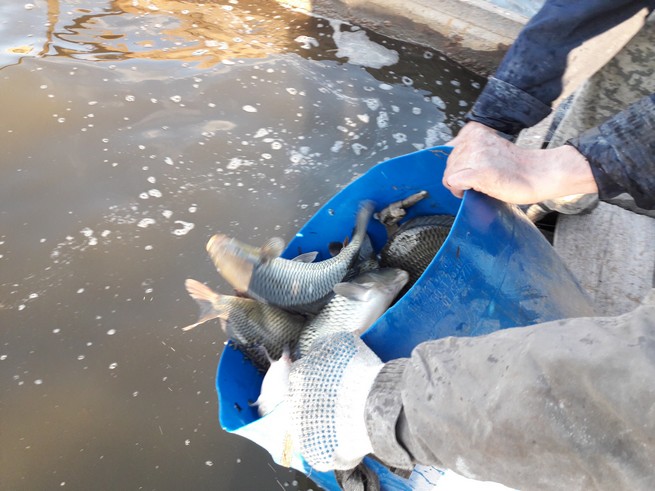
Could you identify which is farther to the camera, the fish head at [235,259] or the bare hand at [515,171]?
the fish head at [235,259]

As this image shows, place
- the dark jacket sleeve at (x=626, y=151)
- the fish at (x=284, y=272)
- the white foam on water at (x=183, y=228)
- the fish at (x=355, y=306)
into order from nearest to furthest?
1. the dark jacket sleeve at (x=626, y=151)
2. the fish at (x=355, y=306)
3. the fish at (x=284, y=272)
4. the white foam on water at (x=183, y=228)

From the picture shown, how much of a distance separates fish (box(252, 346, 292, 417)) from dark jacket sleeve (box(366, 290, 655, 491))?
0.56 metres

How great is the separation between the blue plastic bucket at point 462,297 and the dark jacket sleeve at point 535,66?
346 millimetres

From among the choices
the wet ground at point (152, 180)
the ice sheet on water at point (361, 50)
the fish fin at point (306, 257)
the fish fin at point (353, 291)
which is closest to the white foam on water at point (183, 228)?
the wet ground at point (152, 180)

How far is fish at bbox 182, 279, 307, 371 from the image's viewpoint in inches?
80.4

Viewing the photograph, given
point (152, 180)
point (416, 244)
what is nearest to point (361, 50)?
point (152, 180)

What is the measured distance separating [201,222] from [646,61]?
2372 mm

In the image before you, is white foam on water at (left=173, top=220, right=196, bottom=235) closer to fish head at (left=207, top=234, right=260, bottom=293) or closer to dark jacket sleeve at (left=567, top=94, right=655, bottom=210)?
fish head at (left=207, top=234, right=260, bottom=293)

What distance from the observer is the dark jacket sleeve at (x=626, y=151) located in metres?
1.71

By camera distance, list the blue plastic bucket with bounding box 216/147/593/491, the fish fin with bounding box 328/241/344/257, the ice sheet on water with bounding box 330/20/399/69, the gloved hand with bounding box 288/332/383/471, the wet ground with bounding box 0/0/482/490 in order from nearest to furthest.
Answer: the gloved hand with bounding box 288/332/383/471 → the blue plastic bucket with bounding box 216/147/593/491 → the fish fin with bounding box 328/241/344/257 → the wet ground with bounding box 0/0/482/490 → the ice sheet on water with bounding box 330/20/399/69

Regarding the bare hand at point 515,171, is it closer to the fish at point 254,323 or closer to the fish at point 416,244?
the fish at point 416,244

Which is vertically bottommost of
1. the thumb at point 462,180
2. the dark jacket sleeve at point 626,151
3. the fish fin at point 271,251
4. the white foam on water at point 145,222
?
the white foam on water at point 145,222

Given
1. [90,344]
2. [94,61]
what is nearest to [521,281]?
[90,344]

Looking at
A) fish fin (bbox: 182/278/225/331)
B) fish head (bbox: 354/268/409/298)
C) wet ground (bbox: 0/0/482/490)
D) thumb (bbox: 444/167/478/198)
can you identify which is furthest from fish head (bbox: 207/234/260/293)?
thumb (bbox: 444/167/478/198)
